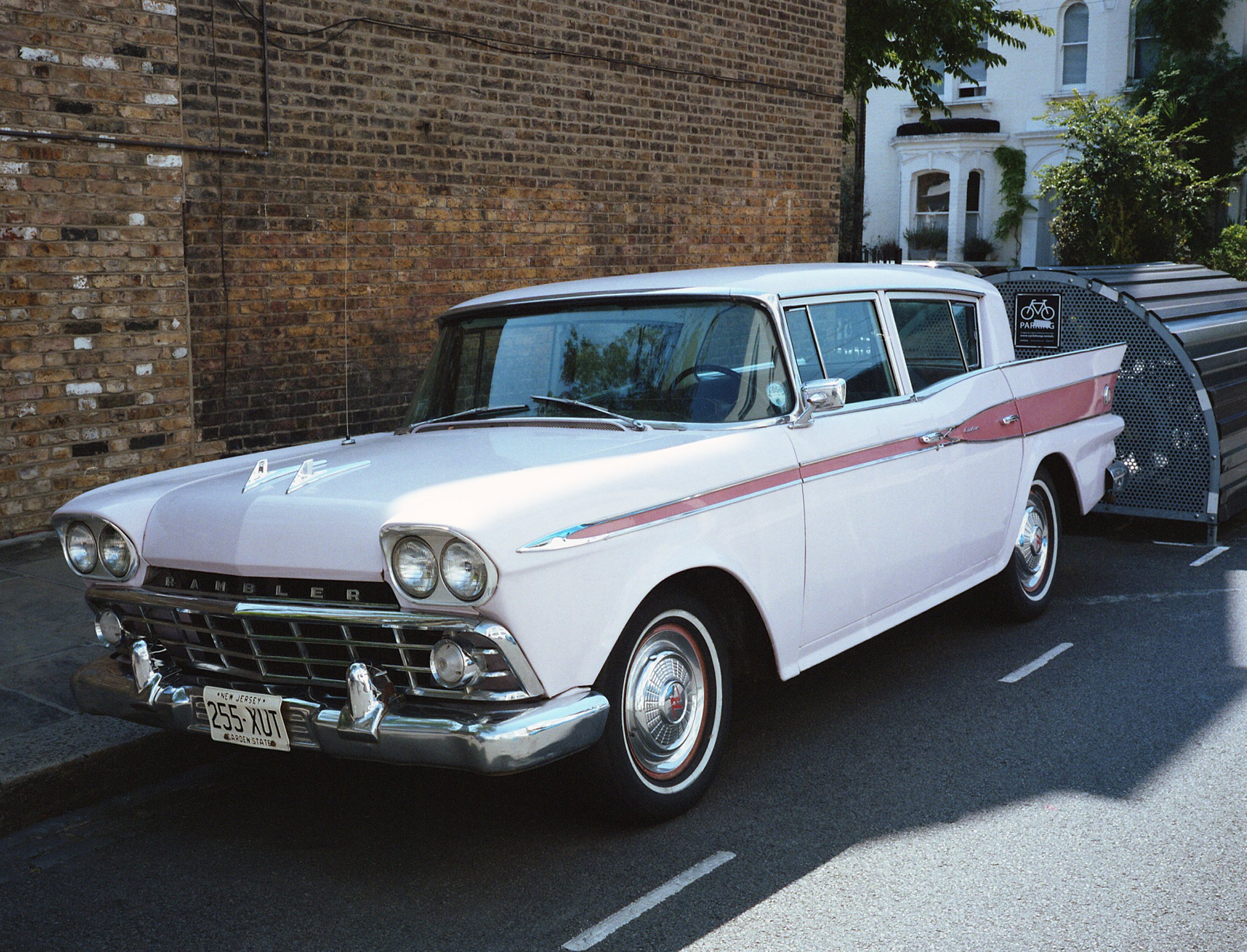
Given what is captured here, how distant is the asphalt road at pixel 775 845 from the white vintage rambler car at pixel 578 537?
14.6 inches

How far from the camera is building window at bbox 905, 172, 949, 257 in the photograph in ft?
108

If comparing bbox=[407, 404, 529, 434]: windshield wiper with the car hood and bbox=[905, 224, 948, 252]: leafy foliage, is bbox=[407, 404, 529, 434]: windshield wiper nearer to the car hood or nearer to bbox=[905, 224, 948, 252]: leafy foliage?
the car hood

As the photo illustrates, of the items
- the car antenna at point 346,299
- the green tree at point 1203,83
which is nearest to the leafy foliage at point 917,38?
the car antenna at point 346,299

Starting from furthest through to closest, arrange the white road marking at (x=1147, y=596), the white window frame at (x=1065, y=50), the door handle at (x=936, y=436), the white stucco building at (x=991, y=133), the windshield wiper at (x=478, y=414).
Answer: the white window frame at (x=1065, y=50) → the white stucco building at (x=991, y=133) → the white road marking at (x=1147, y=596) → the door handle at (x=936, y=436) → the windshield wiper at (x=478, y=414)

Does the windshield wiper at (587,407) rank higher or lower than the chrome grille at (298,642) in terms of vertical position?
higher

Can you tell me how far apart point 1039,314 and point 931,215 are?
26110 mm

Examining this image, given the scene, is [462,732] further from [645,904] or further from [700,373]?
[700,373]

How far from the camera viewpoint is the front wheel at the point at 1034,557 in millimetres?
5906

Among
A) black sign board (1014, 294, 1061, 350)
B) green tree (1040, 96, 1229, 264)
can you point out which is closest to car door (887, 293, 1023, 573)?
black sign board (1014, 294, 1061, 350)

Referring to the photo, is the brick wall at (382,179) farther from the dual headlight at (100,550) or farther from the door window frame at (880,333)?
the door window frame at (880,333)

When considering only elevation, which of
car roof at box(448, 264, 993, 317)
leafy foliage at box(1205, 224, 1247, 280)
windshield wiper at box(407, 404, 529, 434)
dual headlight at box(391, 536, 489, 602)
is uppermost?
leafy foliage at box(1205, 224, 1247, 280)

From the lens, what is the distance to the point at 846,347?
478cm

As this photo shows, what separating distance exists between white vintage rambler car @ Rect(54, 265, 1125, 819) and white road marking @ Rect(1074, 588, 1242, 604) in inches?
54.7

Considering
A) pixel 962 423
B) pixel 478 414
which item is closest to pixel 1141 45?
pixel 962 423
